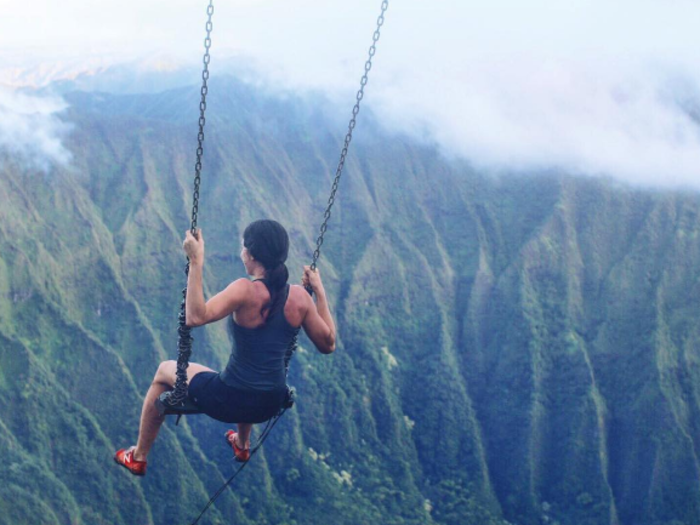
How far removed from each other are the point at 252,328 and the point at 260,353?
242 millimetres

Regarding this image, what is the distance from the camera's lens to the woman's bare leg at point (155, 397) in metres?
6.12

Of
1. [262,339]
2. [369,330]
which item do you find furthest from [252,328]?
[369,330]

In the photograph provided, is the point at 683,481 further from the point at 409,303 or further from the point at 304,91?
the point at 304,91

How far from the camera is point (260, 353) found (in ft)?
19.1

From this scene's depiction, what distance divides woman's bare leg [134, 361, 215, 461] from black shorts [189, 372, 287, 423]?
0.12m

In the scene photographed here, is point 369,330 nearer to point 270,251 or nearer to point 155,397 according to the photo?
point 155,397

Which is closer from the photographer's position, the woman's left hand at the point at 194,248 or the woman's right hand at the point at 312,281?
the woman's left hand at the point at 194,248

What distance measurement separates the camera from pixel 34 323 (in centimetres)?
4875

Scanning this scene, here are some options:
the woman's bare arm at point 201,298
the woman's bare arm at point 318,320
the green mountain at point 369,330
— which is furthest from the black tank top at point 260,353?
the green mountain at point 369,330

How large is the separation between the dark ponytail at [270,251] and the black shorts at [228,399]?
72cm

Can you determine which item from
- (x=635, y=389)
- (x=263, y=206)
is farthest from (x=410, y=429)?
(x=263, y=206)

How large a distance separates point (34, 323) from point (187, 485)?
48.6 ft

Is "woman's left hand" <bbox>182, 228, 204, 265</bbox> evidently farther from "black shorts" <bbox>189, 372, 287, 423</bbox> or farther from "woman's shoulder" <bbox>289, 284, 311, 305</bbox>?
"black shorts" <bbox>189, 372, 287, 423</bbox>

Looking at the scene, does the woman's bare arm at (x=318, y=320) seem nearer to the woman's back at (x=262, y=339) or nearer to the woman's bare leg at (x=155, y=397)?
the woman's back at (x=262, y=339)
